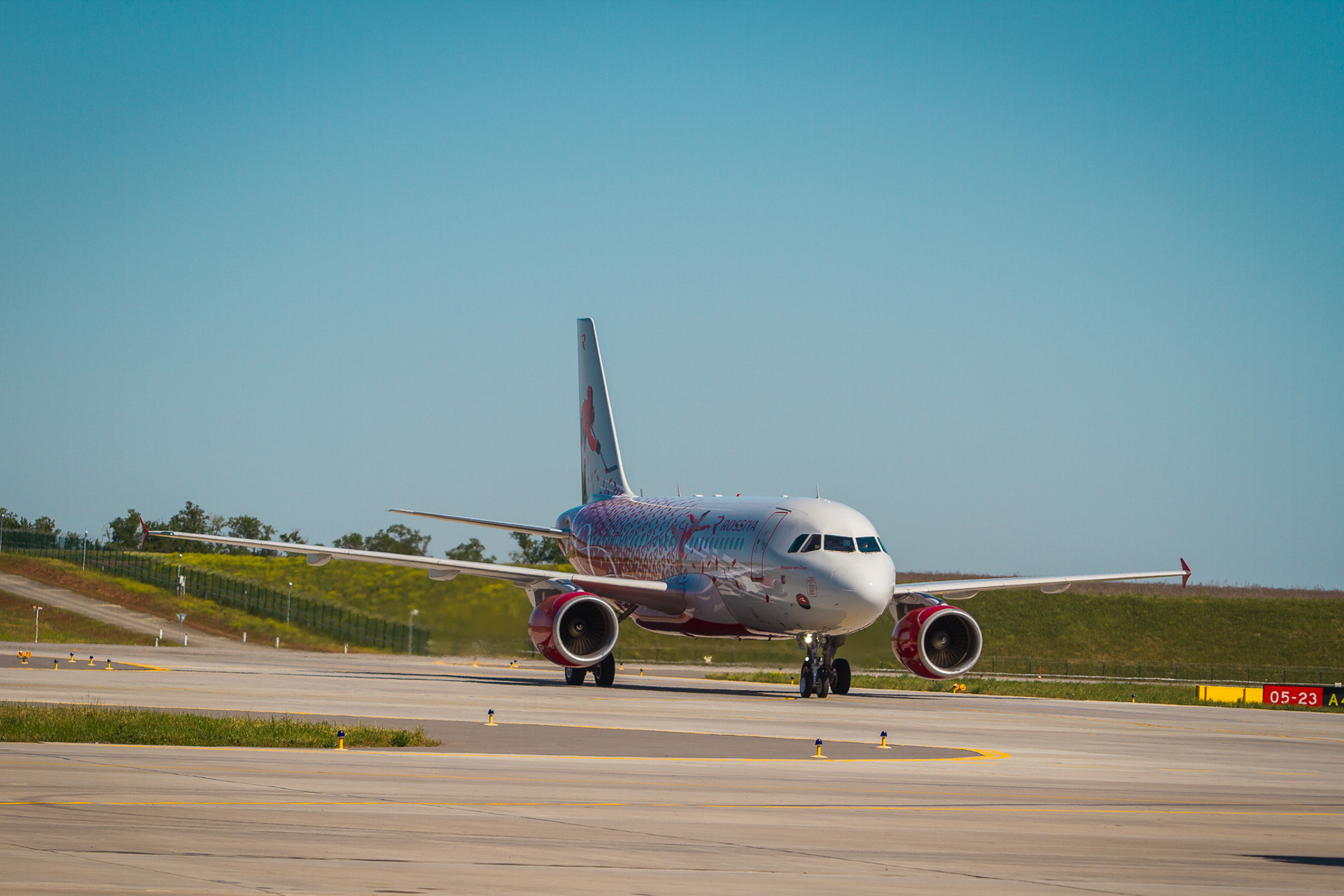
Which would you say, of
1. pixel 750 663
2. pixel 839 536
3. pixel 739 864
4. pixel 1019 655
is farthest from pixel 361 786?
pixel 1019 655

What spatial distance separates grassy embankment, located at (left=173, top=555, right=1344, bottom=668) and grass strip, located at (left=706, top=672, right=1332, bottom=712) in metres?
7.71

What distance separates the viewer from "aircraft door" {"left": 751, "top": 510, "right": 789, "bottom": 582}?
3644 centimetres

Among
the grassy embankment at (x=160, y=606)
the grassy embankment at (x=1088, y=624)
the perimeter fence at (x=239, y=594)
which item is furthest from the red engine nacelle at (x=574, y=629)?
the grassy embankment at (x=160, y=606)

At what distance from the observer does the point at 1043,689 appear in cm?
4550

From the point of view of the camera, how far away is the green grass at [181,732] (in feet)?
65.6

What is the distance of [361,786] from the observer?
15688 mm

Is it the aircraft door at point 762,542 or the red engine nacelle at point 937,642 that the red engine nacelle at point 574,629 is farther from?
the red engine nacelle at point 937,642

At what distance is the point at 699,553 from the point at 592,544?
7.67 meters

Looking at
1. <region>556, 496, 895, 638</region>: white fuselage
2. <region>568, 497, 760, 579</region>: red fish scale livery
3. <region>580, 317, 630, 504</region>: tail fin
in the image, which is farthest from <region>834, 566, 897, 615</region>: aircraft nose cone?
<region>580, 317, 630, 504</region>: tail fin

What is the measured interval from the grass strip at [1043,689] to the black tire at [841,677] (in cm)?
367

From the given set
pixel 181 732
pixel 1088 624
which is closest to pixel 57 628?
pixel 181 732

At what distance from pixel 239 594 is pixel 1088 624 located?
43.1m

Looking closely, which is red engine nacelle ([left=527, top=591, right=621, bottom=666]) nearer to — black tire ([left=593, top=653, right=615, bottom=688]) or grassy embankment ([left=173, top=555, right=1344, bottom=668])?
black tire ([left=593, top=653, right=615, bottom=688])

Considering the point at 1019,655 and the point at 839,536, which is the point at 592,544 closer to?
the point at 839,536
